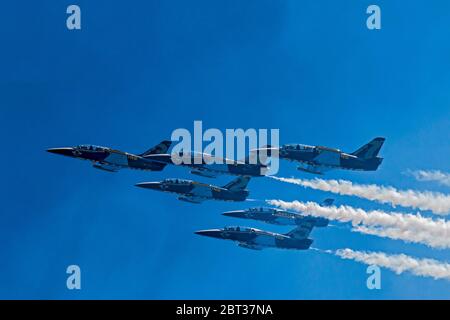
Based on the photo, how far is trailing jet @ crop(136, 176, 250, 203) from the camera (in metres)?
169

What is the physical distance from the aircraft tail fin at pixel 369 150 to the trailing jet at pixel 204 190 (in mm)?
16211

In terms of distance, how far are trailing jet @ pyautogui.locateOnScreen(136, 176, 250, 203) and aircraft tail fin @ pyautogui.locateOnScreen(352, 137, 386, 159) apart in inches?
638

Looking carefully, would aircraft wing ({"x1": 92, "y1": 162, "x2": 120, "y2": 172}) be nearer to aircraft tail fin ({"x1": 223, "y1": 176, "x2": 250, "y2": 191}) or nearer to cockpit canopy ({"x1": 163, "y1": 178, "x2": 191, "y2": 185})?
cockpit canopy ({"x1": 163, "y1": 178, "x2": 191, "y2": 185})

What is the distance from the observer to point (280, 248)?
172m

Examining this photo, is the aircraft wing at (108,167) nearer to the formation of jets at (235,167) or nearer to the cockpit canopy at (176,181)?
the formation of jets at (235,167)

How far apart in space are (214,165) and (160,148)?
762 cm

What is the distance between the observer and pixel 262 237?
562 feet

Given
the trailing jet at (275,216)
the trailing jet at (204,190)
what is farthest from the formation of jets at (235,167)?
the trailing jet at (275,216)

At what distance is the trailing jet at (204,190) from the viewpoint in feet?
553
